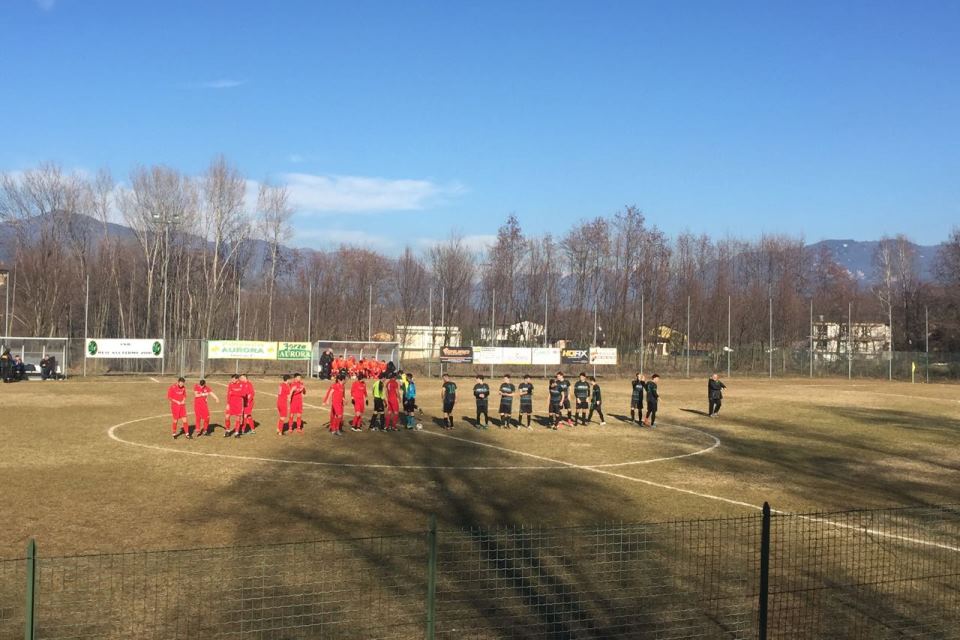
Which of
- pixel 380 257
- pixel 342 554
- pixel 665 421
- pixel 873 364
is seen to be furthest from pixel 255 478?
pixel 380 257

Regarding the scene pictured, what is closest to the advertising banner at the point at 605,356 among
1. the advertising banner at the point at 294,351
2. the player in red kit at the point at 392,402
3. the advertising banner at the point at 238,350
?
the advertising banner at the point at 294,351

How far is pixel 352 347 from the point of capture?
2111 inches

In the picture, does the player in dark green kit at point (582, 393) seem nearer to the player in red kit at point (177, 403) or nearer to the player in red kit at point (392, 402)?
the player in red kit at point (392, 402)

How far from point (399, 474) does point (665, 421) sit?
14.8m

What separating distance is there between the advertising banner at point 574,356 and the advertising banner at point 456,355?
8.07 metres

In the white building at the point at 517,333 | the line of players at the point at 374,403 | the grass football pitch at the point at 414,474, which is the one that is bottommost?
the grass football pitch at the point at 414,474

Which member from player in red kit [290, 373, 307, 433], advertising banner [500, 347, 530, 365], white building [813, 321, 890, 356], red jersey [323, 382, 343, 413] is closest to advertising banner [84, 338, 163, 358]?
advertising banner [500, 347, 530, 365]

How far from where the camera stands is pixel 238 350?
50156 mm

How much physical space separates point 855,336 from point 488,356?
202 ft

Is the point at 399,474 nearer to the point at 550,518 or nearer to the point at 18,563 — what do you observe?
the point at 550,518

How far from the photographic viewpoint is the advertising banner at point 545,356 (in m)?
58.1

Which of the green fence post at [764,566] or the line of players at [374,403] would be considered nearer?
the green fence post at [764,566]

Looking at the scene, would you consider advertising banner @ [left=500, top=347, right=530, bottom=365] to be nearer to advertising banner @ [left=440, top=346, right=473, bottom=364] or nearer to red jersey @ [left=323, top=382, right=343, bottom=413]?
advertising banner @ [left=440, top=346, right=473, bottom=364]

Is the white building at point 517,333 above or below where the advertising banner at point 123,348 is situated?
above
